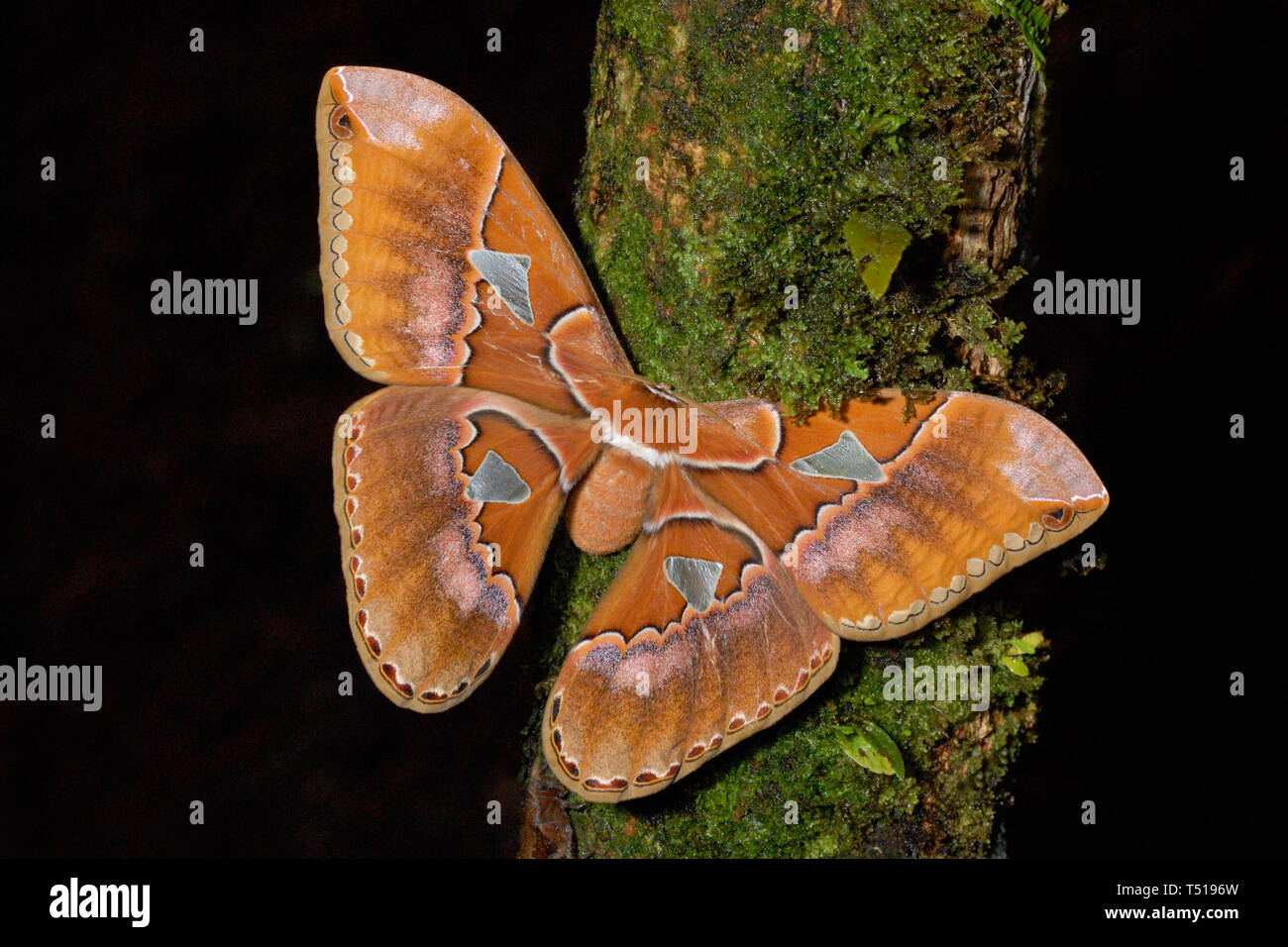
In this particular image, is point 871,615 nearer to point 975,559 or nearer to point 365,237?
point 975,559

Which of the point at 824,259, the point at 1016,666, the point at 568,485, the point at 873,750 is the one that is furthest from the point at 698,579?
the point at 1016,666

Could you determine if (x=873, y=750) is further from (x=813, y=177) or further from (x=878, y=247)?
(x=813, y=177)

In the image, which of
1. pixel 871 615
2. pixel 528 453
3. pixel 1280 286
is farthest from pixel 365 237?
pixel 1280 286

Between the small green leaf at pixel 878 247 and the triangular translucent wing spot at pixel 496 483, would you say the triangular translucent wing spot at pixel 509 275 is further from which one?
the small green leaf at pixel 878 247

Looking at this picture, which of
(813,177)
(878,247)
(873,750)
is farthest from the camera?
(873,750)

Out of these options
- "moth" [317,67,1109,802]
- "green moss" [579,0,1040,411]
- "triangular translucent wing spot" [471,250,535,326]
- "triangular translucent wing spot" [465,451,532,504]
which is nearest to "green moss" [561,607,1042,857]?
"moth" [317,67,1109,802]

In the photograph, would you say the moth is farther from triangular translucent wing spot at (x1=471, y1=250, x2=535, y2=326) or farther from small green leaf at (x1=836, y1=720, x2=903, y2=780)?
small green leaf at (x1=836, y1=720, x2=903, y2=780)
